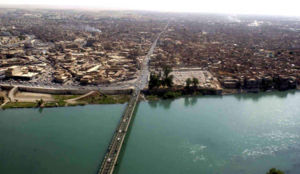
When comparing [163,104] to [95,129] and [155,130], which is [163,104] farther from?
[95,129]

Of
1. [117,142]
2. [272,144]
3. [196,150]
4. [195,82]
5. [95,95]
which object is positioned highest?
[195,82]

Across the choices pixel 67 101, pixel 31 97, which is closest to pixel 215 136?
pixel 67 101

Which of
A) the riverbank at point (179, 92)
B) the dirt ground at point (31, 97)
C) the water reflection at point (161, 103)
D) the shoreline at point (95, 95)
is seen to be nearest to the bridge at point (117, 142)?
the water reflection at point (161, 103)

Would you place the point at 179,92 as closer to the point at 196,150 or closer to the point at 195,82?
the point at 195,82

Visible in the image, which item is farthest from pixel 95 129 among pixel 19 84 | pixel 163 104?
pixel 19 84

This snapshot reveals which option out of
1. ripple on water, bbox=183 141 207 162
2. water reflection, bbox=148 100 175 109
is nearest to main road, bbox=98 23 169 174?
water reflection, bbox=148 100 175 109

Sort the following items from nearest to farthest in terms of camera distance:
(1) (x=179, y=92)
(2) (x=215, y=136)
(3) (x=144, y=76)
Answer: (2) (x=215, y=136) < (1) (x=179, y=92) < (3) (x=144, y=76)

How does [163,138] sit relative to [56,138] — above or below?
above

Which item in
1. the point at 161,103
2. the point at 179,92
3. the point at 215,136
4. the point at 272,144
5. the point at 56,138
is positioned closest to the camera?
the point at 272,144
